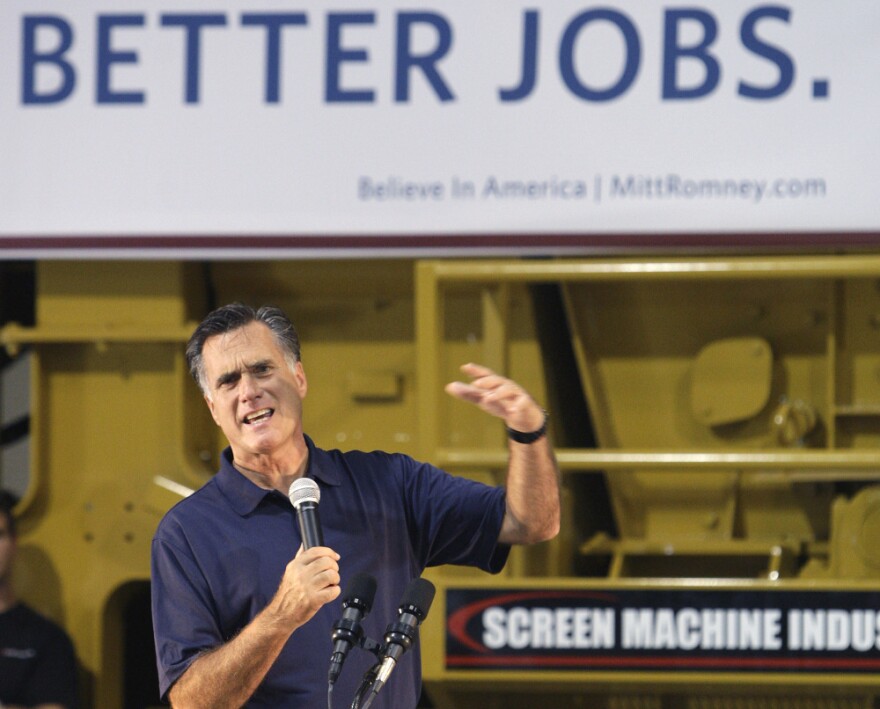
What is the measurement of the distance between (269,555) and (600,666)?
1.47 m

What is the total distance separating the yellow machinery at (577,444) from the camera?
10.7 ft

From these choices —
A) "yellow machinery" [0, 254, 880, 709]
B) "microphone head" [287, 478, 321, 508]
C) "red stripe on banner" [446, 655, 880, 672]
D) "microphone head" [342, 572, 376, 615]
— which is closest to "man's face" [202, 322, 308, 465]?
"microphone head" [287, 478, 321, 508]

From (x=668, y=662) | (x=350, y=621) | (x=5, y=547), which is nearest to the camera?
(x=350, y=621)

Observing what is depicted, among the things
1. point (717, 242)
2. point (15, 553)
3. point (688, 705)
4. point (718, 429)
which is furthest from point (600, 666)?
point (15, 553)

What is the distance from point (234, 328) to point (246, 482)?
0.79ft

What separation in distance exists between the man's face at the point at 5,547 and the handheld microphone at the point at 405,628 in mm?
2364

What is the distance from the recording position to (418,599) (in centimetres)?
188

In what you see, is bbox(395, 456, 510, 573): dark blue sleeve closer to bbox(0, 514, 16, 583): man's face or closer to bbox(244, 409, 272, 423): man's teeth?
bbox(244, 409, 272, 423): man's teeth

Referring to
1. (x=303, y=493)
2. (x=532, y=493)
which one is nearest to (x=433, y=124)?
(x=532, y=493)

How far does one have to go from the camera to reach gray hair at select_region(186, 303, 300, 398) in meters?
2.13

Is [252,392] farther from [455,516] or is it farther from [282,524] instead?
[455,516]

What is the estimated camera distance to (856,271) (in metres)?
3.26

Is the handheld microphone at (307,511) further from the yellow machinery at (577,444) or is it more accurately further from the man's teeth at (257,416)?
the yellow machinery at (577,444)

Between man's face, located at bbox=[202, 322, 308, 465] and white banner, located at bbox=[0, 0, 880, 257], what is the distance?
4.78 ft
